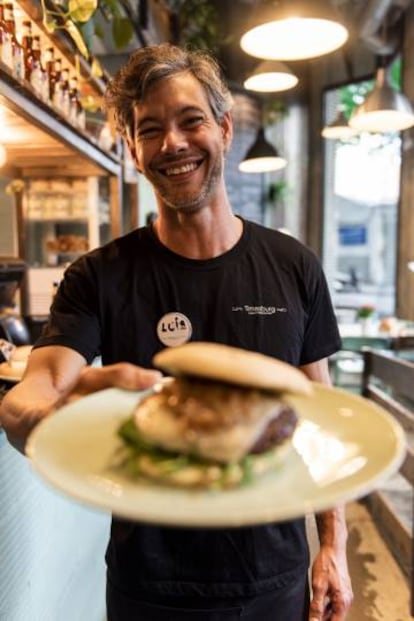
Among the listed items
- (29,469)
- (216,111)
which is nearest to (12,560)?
(29,469)

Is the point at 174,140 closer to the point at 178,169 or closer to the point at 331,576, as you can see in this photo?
the point at 178,169

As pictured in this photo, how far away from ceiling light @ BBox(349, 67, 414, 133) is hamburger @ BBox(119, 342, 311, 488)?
357 cm

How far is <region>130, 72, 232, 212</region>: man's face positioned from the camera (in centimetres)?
Result: 130

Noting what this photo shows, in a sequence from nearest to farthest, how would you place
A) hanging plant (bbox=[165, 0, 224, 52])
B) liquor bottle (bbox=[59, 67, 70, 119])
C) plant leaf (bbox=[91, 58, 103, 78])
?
liquor bottle (bbox=[59, 67, 70, 119])
plant leaf (bbox=[91, 58, 103, 78])
hanging plant (bbox=[165, 0, 224, 52])

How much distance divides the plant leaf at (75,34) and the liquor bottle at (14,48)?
0.20 metres

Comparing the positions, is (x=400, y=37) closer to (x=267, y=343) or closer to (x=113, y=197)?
(x=113, y=197)

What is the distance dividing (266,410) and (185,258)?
637 millimetres

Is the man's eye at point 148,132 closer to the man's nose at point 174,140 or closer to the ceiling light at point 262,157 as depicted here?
the man's nose at point 174,140

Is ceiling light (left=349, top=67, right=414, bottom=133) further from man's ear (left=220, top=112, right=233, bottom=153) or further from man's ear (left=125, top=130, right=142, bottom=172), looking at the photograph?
man's ear (left=125, top=130, right=142, bottom=172)

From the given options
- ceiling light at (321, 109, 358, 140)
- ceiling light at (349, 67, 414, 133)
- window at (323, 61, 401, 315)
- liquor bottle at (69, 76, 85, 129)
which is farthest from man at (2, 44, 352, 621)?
window at (323, 61, 401, 315)

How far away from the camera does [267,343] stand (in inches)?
52.2

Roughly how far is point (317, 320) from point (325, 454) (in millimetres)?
642

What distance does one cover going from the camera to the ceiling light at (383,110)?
3842mm

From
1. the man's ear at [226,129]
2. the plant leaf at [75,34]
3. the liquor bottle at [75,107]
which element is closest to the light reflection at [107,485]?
the man's ear at [226,129]
